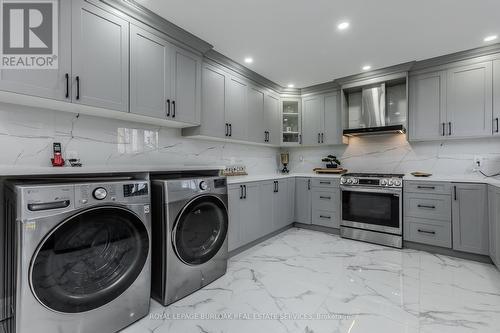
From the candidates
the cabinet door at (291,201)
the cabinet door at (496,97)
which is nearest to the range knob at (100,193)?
the cabinet door at (291,201)

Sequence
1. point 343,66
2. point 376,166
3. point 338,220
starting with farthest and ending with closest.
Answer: point 376,166 → point 338,220 → point 343,66

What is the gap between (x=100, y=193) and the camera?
4.69 feet

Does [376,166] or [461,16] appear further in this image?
[376,166]

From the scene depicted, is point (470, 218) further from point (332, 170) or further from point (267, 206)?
point (267, 206)

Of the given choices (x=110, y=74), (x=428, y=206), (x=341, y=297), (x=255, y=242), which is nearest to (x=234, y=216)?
(x=255, y=242)

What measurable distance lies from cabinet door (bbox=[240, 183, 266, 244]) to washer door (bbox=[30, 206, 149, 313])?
139 centimetres

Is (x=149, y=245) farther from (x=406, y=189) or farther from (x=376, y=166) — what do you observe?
(x=376, y=166)

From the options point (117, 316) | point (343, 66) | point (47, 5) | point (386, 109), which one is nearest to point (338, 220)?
point (386, 109)

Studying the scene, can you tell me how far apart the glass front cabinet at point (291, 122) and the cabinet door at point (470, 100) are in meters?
2.09

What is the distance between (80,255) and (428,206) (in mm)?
3524

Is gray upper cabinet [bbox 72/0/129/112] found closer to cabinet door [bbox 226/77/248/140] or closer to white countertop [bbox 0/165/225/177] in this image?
white countertop [bbox 0/165/225/177]

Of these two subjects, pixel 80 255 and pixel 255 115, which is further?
pixel 255 115

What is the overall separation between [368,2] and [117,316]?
A: 3.04 metres

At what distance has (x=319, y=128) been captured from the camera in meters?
4.11
